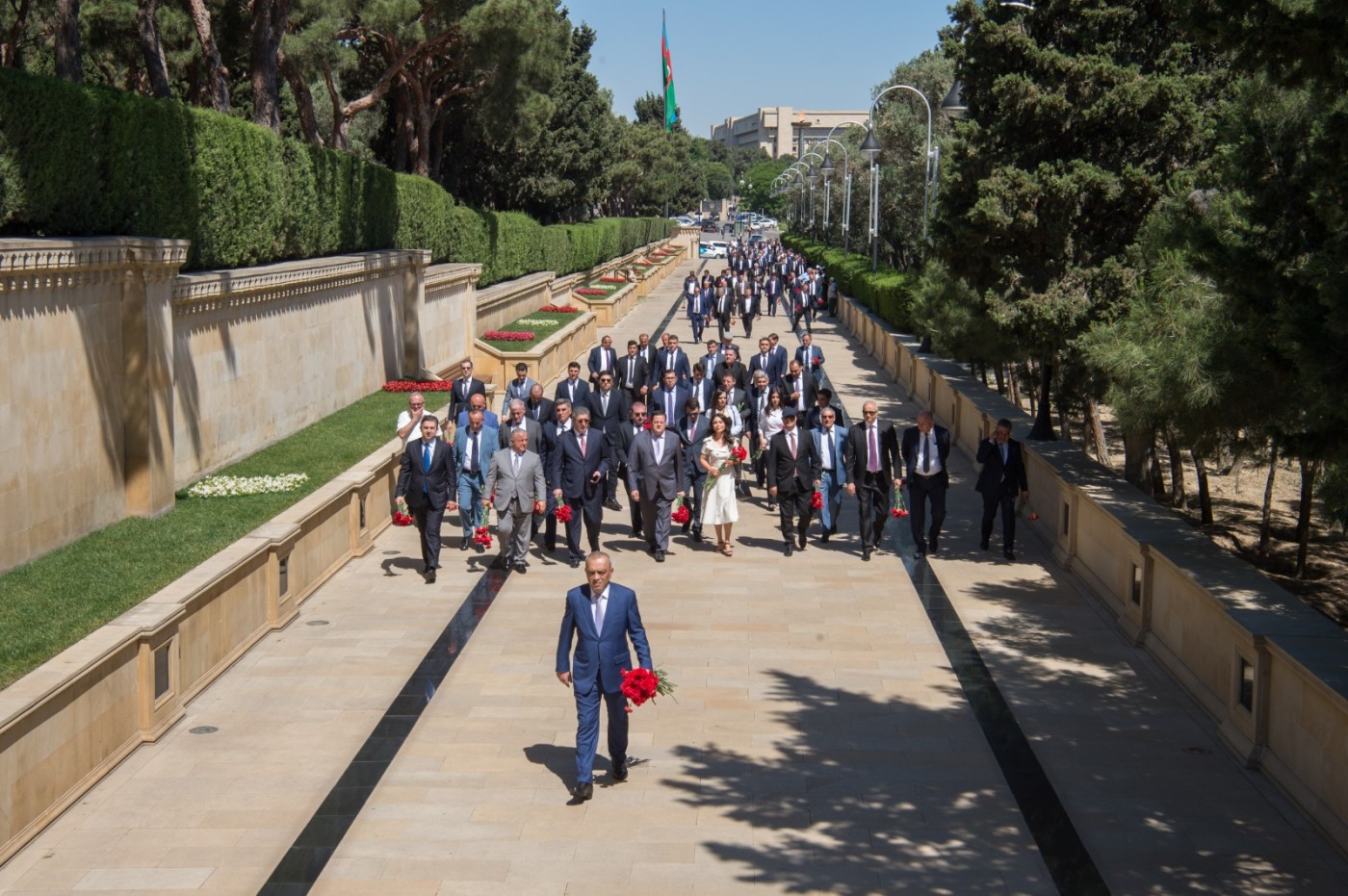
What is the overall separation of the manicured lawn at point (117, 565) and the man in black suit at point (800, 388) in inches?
223

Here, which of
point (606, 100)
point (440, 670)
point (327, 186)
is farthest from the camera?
point (606, 100)

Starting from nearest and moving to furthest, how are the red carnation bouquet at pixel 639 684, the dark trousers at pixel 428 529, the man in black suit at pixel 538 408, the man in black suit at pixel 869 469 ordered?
the red carnation bouquet at pixel 639 684 < the dark trousers at pixel 428 529 < the man in black suit at pixel 869 469 < the man in black suit at pixel 538 408

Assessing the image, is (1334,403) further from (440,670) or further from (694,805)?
(440,670)

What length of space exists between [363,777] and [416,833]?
39.1 inches

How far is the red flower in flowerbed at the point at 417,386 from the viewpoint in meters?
26.8

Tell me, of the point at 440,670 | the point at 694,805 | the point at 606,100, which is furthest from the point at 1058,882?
the point at 606,100

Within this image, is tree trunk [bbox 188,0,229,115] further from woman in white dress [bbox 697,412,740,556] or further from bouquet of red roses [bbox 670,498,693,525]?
woman in white dress [bbox 697,412,740,556]

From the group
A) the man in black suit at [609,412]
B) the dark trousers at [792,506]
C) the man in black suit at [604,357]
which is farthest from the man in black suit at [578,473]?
the man in black suit at [604,357]

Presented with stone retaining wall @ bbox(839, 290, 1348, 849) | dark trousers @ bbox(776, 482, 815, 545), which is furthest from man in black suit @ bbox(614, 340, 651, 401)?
stone retaining wall @ bbox(839, 290, 1348, 849)

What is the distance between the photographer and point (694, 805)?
9023 millimetres

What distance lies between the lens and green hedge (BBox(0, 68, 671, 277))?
46.0 ft

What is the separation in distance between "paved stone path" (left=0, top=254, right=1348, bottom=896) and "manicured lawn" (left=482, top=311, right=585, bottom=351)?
66.9 feet

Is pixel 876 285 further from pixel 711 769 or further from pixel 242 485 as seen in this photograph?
pixel 711 769

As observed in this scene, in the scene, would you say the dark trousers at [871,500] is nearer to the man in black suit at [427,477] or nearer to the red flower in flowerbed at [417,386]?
the man in black suit at [427,477]
